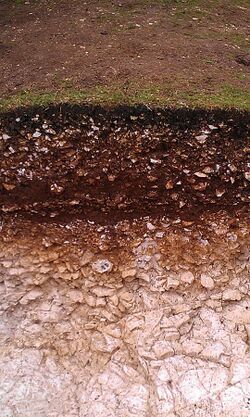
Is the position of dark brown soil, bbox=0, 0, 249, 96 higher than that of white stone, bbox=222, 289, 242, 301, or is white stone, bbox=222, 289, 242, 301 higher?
dark brown soil, bbox=0, 0, 249, 96

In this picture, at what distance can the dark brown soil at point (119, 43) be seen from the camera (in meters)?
8.04

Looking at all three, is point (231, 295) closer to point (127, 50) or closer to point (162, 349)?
point (162, 349)

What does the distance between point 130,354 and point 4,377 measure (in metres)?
1.53

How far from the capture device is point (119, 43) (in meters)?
9.07

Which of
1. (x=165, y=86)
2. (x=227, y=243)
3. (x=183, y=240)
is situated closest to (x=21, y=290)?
(x=183, y=240)

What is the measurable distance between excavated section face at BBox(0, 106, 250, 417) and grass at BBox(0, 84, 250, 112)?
23cm

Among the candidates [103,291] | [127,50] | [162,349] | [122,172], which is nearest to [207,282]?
[162,349]

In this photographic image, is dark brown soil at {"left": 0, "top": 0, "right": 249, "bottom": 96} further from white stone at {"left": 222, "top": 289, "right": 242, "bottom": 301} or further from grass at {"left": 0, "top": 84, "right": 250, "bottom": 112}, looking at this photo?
white stone at {"left": 222, "top": 289, "right": 242, "bottom": 301}

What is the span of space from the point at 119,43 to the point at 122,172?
3422 millimetres

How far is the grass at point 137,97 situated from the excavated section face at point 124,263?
0.76 feet

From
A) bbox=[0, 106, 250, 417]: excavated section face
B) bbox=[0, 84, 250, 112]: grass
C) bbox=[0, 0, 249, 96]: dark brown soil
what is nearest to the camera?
bbox=[0, 106, 250, 417]: excavated section face

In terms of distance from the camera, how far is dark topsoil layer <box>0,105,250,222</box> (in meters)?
6.73

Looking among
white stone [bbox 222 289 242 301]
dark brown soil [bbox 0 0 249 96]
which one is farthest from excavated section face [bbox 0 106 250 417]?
dark brown soil [bbox 0 0 249 96]

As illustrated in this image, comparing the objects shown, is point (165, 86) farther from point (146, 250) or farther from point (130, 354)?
point (130, 354)
